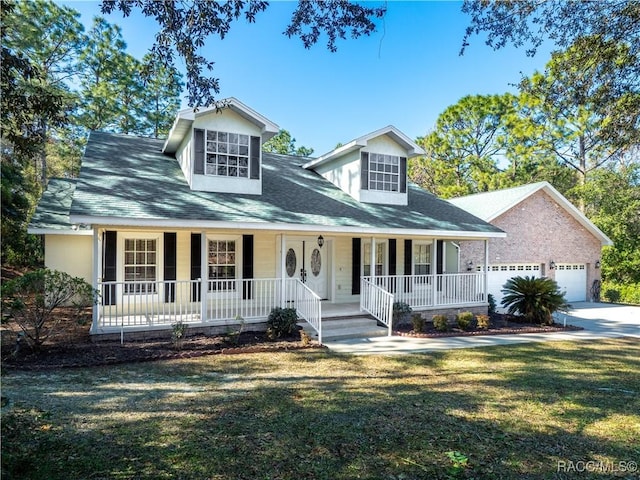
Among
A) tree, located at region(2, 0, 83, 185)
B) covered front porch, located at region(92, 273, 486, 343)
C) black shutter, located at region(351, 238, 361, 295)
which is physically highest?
tree, located at region(2, 0, 83, 185)

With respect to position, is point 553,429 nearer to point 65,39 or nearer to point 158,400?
point 158,400

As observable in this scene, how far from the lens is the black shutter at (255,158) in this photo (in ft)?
35.7

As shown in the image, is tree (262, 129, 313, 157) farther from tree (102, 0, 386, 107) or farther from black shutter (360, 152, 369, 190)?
tree (102, 0, 386, 107)

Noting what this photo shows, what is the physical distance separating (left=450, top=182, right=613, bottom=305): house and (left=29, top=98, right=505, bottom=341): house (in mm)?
3832

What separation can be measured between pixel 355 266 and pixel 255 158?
481 centimetres

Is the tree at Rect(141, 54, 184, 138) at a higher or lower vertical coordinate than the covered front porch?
higher

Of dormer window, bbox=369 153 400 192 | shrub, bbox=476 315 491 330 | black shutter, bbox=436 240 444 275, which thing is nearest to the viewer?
shrub, bbox=476 315 491 330

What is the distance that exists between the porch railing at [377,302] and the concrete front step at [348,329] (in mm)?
284

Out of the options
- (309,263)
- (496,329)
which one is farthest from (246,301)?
(496,329)

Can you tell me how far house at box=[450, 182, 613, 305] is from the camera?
54.6ft

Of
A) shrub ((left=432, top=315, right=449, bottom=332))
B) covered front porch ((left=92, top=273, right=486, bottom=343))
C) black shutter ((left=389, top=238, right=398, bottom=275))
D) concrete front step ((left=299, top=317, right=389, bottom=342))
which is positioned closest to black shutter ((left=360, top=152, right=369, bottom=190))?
black shutter ((left=389, top=238, right=398, bottom=275))

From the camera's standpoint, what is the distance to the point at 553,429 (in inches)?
175

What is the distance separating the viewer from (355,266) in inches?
493

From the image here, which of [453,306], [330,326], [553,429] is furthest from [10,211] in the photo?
[553,429]
